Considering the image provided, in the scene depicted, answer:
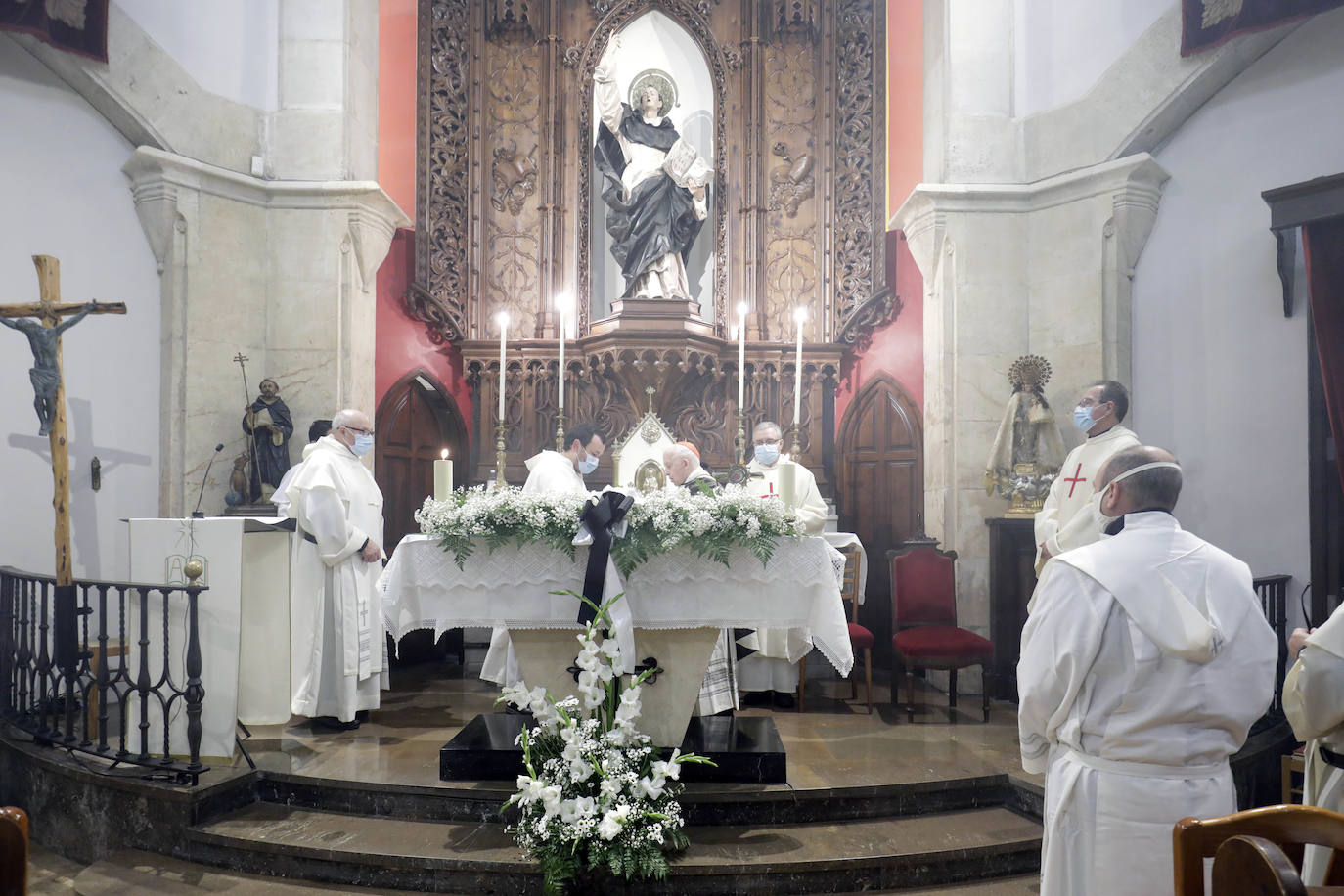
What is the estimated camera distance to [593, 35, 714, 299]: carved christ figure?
7.89m

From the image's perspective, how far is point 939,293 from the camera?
714cm

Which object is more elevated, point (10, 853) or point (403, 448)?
point (403, 448)

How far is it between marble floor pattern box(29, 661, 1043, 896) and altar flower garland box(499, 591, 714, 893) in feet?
1.79

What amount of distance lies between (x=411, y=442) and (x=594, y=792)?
4958mm

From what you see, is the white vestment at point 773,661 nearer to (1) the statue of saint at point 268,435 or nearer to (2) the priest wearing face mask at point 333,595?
(2) the priest wearing face mask at point 333,595

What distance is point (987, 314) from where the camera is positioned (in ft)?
23.0

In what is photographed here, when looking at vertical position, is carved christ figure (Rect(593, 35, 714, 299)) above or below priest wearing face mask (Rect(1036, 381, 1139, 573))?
above

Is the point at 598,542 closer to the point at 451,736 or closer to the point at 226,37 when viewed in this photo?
the point at 451,736

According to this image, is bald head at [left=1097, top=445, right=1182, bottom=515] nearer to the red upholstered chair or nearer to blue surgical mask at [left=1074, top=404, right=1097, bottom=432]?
blue surgical mask at [left=1074, top=404, right=1097, bottom=432]

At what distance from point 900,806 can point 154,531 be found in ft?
12.5

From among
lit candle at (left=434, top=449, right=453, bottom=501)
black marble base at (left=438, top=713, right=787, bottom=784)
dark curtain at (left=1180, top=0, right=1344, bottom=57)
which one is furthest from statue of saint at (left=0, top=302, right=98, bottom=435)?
dark curtain at (left=1180, top=0, right=1344, bottom=57)

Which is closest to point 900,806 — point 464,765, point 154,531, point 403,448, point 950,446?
point 464,765

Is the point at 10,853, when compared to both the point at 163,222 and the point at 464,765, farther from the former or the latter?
the point at 163,222

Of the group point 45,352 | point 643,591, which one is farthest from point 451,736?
point 45,352
